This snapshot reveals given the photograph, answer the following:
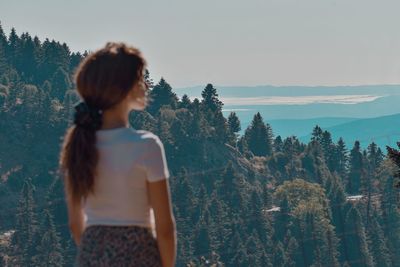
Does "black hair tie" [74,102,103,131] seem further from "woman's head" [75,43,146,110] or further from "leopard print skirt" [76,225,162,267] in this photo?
"leopard print skirt" [76,225,162,267]

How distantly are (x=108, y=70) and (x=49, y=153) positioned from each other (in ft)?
605

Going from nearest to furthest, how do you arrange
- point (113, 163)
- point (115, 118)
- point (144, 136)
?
1. point (144, 136)
2. point (113, 163)
3. point (115, 118)

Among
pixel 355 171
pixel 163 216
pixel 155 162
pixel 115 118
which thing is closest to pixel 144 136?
pixel 155 162

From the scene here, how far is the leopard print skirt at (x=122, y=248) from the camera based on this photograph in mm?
6672

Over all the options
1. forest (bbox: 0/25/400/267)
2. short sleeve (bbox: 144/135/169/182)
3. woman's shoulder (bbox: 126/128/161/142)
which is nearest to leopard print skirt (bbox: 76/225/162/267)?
short sleeve (bbox: 144/135/169/182)

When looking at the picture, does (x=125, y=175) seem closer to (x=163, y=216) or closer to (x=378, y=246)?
(x=163, y=216)

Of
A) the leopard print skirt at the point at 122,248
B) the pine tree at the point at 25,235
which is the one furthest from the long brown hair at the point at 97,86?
the pine tree at the point at 25,235

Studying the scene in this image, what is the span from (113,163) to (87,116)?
36cm

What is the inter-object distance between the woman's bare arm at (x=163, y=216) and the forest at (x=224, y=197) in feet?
305

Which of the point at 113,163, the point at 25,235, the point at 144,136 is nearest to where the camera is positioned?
the point at 144,136

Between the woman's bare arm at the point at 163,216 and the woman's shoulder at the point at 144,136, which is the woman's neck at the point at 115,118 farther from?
the woman's bare arm at the point at 163,216

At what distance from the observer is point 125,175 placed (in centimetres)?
665

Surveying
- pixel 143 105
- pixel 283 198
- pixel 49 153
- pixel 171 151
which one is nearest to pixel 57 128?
pixel 49 153

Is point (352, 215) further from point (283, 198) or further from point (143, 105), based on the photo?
point (143, 105)
